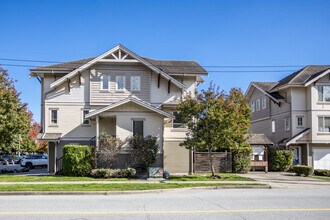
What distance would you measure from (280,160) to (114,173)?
15.5m

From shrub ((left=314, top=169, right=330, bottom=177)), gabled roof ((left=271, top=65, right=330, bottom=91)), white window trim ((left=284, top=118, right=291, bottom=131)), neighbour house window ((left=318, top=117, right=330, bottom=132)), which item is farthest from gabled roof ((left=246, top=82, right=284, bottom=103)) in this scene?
shrub ((left=314, top=169, right=330, bottom=177))

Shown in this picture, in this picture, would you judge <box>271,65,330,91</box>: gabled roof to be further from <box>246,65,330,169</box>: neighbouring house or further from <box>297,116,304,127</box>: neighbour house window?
<box>297,116,304,127</box>: neighbour house window

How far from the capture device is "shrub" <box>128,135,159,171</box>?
24.6 metres

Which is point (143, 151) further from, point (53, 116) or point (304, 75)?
point (304, 75)

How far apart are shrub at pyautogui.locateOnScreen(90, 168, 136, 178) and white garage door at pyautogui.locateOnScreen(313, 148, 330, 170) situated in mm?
19321

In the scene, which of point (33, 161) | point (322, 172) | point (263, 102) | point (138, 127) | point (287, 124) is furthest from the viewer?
point (263, 102)

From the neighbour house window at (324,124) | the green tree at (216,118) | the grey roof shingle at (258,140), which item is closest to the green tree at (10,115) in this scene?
the green tree at (216,118)

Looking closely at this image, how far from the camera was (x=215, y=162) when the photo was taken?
28812mm

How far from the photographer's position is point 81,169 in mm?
23766

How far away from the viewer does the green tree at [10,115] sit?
931 inches

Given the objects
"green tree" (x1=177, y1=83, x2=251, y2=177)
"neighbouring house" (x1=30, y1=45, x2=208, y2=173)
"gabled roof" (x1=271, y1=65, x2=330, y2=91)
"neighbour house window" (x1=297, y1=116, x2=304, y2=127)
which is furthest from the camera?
"neighbour house window" (x1=297, y1=116, x2=304, y2=127)

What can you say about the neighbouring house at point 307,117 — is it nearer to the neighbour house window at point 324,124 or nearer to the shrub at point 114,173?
the neighbour house window at point 324,124

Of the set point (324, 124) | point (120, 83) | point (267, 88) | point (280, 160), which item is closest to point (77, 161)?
point (120, 83)

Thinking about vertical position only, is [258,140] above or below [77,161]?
above
